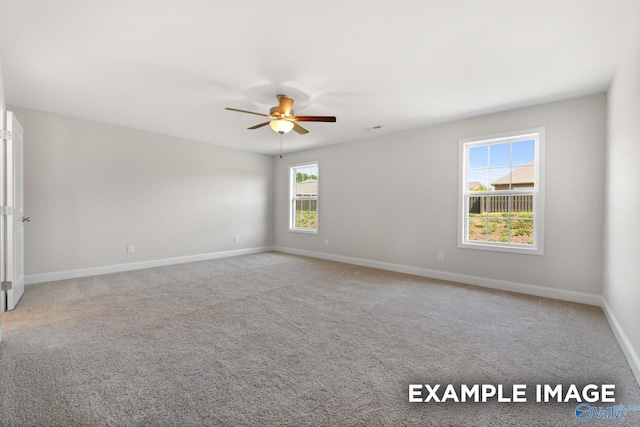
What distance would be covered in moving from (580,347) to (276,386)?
246 centimetres

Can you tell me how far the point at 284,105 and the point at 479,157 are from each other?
3.01 meters

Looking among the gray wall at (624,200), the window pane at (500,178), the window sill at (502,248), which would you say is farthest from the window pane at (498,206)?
the gray wall at (624,200)

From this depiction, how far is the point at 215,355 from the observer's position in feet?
7.17

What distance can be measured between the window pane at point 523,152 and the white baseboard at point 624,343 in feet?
6.33

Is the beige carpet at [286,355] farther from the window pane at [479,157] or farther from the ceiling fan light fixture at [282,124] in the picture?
the ceiling fan light fixture at [282,124]

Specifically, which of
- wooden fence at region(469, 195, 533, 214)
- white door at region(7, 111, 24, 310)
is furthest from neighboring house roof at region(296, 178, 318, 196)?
white door at region(7, 111, 24, 310)

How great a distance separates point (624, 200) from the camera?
7.99 feet

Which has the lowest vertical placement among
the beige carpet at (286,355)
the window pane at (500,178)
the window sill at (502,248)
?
the beige carpet at (286,355)

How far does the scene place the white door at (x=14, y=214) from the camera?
10.00ft

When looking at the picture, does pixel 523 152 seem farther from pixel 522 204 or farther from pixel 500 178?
pixel 522 204

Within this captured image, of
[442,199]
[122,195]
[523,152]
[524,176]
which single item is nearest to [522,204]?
[524,176]

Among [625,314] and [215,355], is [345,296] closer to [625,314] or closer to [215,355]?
[215,355]

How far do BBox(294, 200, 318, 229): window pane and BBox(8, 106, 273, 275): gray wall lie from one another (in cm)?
114

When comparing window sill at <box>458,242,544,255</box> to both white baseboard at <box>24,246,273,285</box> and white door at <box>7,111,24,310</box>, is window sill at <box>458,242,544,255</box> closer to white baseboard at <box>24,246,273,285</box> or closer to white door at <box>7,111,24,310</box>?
white baseboard at <box>24,246,273,285</box>
